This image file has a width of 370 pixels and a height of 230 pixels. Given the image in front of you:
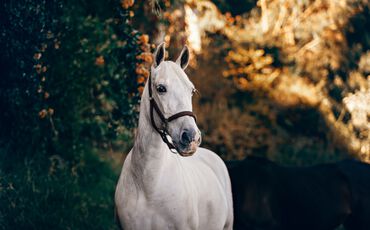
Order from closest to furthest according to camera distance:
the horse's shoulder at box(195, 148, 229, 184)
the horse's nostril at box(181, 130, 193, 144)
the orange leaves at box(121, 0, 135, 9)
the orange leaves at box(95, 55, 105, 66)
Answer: the horse's nostril at box(181, 130, 193, 144)
the horse's shoulder at box(195, 148, 229, 184)
the orange leaves at box(121, 0, 135, 9)
the orange leaves at box(95, 55, 105, 66)

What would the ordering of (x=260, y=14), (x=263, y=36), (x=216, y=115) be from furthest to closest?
(x=260, y=14) < (x=263, y=36) < (x=216, y=115)

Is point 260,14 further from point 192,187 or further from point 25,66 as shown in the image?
point 192,187

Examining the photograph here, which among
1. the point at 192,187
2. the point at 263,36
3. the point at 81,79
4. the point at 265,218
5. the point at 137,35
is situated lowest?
the point at 265,218

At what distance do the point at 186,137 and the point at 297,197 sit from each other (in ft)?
8.22

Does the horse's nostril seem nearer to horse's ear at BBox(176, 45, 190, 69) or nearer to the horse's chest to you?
the horse's chest

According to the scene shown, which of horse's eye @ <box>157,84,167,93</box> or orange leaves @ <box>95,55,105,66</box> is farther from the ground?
orange leaves @ <box>95,55,105,66</box>

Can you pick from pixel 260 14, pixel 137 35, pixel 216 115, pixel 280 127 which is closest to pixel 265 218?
pixel 137 35

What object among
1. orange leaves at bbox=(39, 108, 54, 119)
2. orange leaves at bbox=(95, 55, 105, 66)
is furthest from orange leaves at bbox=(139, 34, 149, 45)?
orange leaves at bbox=(39, 108, 54, 119)

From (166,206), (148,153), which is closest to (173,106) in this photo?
(148,153)

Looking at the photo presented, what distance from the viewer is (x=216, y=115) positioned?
12.2m

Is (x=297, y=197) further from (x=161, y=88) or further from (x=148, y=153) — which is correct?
(x=161, y=88)

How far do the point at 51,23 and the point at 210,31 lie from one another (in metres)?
8.12

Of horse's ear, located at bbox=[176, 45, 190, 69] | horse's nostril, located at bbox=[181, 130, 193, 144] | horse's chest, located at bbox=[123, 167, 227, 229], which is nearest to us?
horse's nostril, located at bbox=[181, 130, 193, 144]

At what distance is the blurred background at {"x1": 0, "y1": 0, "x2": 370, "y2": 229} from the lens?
270 inches
